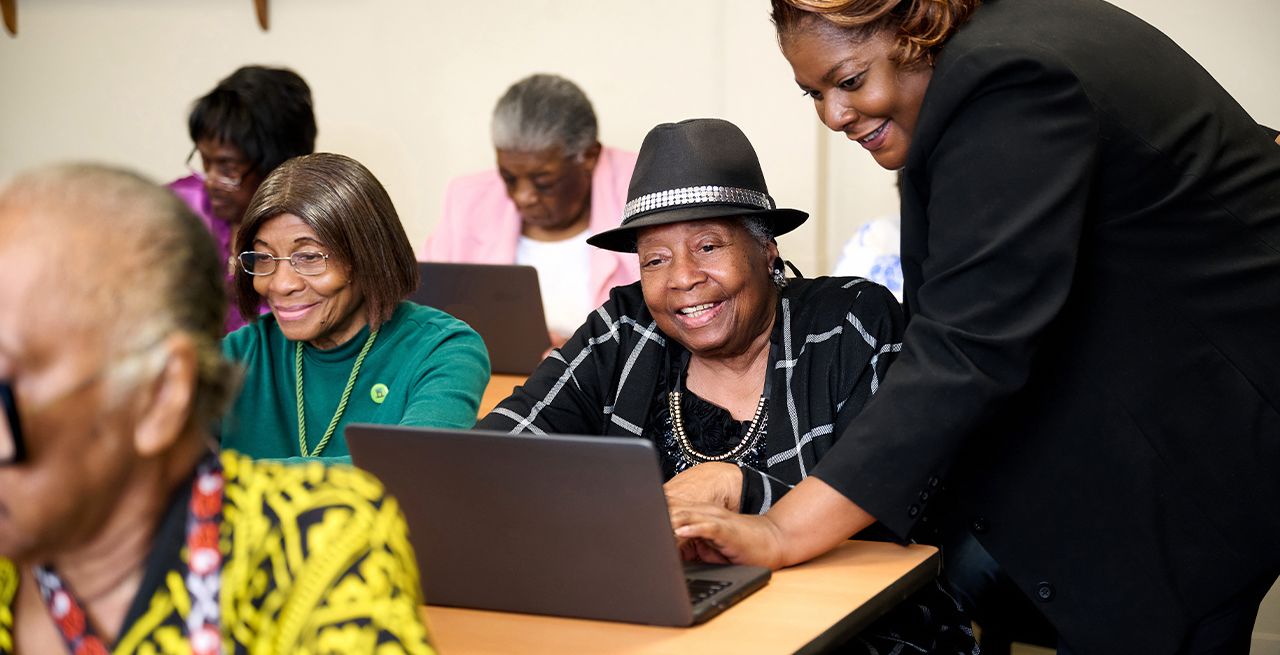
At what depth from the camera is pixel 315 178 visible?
2.50 meters

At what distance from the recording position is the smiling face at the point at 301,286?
8.17 ft

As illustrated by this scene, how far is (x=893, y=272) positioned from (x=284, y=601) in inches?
105

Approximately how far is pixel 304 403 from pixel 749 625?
119 centimetres

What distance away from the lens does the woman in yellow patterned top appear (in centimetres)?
Result: 100

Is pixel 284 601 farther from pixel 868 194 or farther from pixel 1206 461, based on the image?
pixel 868 194

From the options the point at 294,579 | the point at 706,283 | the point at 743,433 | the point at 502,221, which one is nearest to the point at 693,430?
the point at 743,433

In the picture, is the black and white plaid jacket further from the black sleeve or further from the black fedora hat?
the black sleeve

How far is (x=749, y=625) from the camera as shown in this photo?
5.37ft

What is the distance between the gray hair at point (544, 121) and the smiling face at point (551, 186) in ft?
0.09

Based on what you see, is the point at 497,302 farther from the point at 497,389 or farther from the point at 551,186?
the point at 551,186

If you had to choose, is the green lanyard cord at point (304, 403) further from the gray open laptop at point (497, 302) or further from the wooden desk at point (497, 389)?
the gray open laptop at point (497, 302)

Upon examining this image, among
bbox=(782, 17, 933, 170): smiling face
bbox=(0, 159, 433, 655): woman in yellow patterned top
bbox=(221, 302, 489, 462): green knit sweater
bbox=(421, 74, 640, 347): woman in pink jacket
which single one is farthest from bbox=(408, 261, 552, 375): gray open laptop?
bbox=(0, 159, 433, 655): woman in yellow patterned top

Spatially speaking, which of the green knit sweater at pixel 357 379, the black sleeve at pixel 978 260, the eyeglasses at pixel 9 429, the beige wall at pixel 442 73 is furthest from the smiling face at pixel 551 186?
the eyeglasses at pixel 9 429

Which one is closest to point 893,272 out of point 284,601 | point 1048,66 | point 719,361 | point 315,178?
point 719,361
